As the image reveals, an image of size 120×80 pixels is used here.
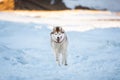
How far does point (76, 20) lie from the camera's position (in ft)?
36.8

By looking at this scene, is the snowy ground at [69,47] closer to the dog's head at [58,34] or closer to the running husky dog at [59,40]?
the running husky dog at [59,40]

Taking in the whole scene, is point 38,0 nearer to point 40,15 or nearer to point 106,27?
point 40,15

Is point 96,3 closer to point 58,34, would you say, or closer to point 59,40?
point 59,40

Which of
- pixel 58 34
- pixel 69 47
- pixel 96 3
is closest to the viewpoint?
pixel 58 34

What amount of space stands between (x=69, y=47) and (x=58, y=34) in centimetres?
218

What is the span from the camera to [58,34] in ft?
16.8

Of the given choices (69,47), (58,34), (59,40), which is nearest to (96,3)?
(69,47)

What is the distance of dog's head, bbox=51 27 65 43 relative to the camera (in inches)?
202

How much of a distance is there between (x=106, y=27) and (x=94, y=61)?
429 cm

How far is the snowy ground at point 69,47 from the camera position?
5.10m

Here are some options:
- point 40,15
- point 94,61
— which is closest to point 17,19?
point 40,15

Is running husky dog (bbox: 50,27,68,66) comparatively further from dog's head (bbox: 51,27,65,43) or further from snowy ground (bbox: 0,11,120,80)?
snowy ground (bbox: 0,11,120,80)

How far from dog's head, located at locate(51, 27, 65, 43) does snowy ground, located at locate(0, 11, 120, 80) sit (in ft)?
1.72

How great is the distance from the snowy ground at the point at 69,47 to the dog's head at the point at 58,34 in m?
0.53
